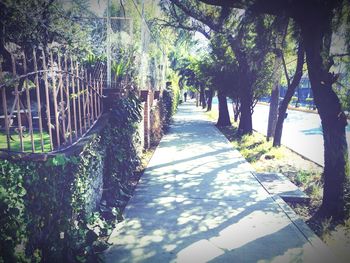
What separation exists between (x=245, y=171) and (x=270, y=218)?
9.10 ft

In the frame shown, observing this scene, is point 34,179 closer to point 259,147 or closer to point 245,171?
point 245,171

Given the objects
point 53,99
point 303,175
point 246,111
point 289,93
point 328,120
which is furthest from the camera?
point 246,111

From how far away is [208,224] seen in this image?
15.2 feet

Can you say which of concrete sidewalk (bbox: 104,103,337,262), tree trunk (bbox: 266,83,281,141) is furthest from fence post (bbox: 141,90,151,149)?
tree trunk (bbox: 266,83,281,141)

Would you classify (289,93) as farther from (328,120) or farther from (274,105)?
(328,120)

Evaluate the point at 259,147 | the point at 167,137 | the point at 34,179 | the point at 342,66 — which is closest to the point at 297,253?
the point at 34,179

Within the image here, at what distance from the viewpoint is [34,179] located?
292 cm

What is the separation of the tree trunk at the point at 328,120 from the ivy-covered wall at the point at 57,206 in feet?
12.4

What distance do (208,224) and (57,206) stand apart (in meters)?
2.39

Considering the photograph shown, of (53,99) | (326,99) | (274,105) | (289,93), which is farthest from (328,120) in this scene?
(274,105)

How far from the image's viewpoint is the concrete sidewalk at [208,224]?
12.5 feet

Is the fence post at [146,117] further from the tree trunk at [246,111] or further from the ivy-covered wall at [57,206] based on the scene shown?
the tree trunk at [246,111]

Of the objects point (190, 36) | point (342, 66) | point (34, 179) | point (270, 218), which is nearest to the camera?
point (34, 179)

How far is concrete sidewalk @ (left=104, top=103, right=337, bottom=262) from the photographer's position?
12.5 ft
